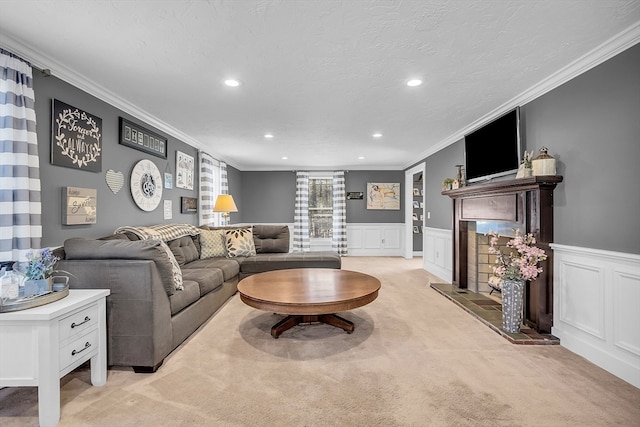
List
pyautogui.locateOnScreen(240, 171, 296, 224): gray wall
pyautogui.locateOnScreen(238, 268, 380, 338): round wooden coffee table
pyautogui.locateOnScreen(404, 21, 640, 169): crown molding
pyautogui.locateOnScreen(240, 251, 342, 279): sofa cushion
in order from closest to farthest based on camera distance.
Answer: pyautogui.locateOnScreen(404, 21, 640, 169): crown molding → pyautogui.locateOnScreen(238, 268, 380, 338): round wooden coffee table → pyautogui.locateOnScreen(240, 251, 342, 279): sofa cushion → pyautogui.locateOnScreen(240, 171, 296, 224): gray wall

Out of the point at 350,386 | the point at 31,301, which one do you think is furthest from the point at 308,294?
the point at 31,301

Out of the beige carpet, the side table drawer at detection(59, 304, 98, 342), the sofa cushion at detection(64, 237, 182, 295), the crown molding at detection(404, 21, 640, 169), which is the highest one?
the crown molding at detection(404, 21, 640, 169)

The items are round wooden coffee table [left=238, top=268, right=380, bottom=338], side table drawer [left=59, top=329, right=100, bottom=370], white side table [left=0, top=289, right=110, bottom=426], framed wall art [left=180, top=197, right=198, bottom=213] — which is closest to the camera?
white side table [left=0, top=289, right=110, bottom=426]

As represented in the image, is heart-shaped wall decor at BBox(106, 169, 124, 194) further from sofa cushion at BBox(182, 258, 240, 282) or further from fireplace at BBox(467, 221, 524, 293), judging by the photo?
fireplace at BBox(467, 221, 524, 293)

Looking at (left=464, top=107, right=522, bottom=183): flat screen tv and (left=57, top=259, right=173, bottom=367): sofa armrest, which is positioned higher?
(left=464, top=107, right=522, bottom=183): flat screen tv

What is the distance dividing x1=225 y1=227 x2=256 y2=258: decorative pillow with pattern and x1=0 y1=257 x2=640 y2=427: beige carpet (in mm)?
1704

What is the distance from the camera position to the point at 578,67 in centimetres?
229

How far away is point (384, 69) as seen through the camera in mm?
2393

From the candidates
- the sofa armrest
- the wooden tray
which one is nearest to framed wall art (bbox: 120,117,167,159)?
the sofa armrest

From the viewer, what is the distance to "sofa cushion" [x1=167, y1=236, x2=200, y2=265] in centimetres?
361

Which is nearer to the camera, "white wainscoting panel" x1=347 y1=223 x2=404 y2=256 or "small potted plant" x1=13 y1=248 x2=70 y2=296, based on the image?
"small potted plant" x1=13 y1=248 x2=70 y2=296

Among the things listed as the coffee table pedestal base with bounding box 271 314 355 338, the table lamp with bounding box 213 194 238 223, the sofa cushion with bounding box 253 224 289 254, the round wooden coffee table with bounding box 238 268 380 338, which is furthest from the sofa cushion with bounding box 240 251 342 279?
the coffee table pedestal base with bounding box 271 314 355 338

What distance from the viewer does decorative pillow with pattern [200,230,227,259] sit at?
422cm

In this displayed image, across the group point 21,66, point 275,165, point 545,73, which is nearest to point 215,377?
point 21,66
